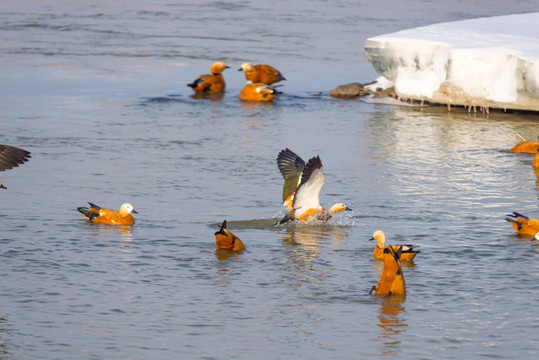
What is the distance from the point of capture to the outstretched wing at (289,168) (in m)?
13.6

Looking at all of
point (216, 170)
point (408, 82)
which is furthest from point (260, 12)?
point (216, 170)

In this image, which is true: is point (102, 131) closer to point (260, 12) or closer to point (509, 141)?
point (509, 141)

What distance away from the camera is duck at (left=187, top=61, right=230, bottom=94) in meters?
23.2

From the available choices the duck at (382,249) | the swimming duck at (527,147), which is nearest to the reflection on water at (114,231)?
the duck at (382,249)

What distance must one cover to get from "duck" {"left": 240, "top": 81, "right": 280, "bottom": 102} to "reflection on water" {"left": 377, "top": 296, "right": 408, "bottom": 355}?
12673 mm

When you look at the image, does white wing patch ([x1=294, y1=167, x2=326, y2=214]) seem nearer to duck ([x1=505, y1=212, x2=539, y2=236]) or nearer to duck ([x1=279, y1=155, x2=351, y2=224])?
duck ([x1=279, y1=155, x2=351, y2=224])

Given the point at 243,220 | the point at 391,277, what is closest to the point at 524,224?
the point at 391,277

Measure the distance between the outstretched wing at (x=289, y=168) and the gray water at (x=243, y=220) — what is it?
42cm

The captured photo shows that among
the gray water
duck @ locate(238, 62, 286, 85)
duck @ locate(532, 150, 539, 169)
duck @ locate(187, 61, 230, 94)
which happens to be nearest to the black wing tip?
the gray water

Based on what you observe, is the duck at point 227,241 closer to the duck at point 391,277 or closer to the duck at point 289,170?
the duck at point 289,170

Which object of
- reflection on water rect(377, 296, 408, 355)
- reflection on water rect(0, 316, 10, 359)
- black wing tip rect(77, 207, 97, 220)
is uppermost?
black wing tip rect(77, 207, 97, 220)

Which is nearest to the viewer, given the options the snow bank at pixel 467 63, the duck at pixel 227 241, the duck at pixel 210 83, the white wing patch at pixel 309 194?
the duck at pixel 227 241

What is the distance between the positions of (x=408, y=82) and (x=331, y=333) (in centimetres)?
1336

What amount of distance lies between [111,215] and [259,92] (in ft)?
33.4
